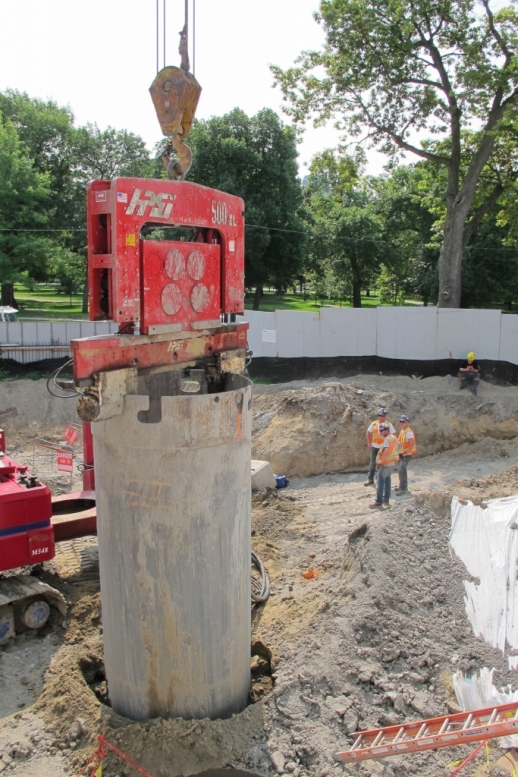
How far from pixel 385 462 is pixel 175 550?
677cm

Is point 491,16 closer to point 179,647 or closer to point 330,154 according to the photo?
point 330,154

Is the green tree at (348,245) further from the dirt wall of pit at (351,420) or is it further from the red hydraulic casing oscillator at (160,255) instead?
the red hydraulic casing oscillator at (160,255)

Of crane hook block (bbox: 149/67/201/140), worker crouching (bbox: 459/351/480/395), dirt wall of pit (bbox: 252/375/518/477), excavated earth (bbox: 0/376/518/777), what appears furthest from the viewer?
worker crouching (bbox: 459/351/480/395)

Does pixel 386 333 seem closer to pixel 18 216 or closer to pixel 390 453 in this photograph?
pixel 390 453

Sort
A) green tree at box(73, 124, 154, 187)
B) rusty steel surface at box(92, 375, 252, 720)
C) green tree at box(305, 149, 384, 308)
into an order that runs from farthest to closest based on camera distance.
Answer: green tree at box(73, 124, 154, 187) → green tree at box(305, 149, 384, 308) → rusty steel surface at box(92, 375, 252, 720)

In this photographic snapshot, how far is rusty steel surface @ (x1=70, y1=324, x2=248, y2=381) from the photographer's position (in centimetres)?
552

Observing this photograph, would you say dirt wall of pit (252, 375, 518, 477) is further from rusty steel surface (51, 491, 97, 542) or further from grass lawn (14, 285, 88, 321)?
grass lawn (14, 285, 88, 321)

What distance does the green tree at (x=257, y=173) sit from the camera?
3212 cm

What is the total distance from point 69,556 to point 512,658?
7450 millimetres

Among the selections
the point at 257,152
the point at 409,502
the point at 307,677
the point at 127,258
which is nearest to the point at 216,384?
the point at 127,258

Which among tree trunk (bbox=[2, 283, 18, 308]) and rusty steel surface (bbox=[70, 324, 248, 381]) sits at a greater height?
tree trunk (bbox=[2, 283, 18, 308])

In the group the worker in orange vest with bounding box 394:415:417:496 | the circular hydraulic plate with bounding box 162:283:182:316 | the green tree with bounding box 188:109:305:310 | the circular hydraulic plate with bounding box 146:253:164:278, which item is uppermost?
the green tree with bounding box 188:109:305:310

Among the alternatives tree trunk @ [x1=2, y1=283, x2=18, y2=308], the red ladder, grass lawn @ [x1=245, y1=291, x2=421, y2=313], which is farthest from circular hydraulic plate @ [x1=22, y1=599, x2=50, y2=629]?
grass lawn @ [x1=245, y1=291, x2=421, y2=313]

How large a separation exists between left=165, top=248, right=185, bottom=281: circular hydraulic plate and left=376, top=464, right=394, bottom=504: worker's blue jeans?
7.24m
